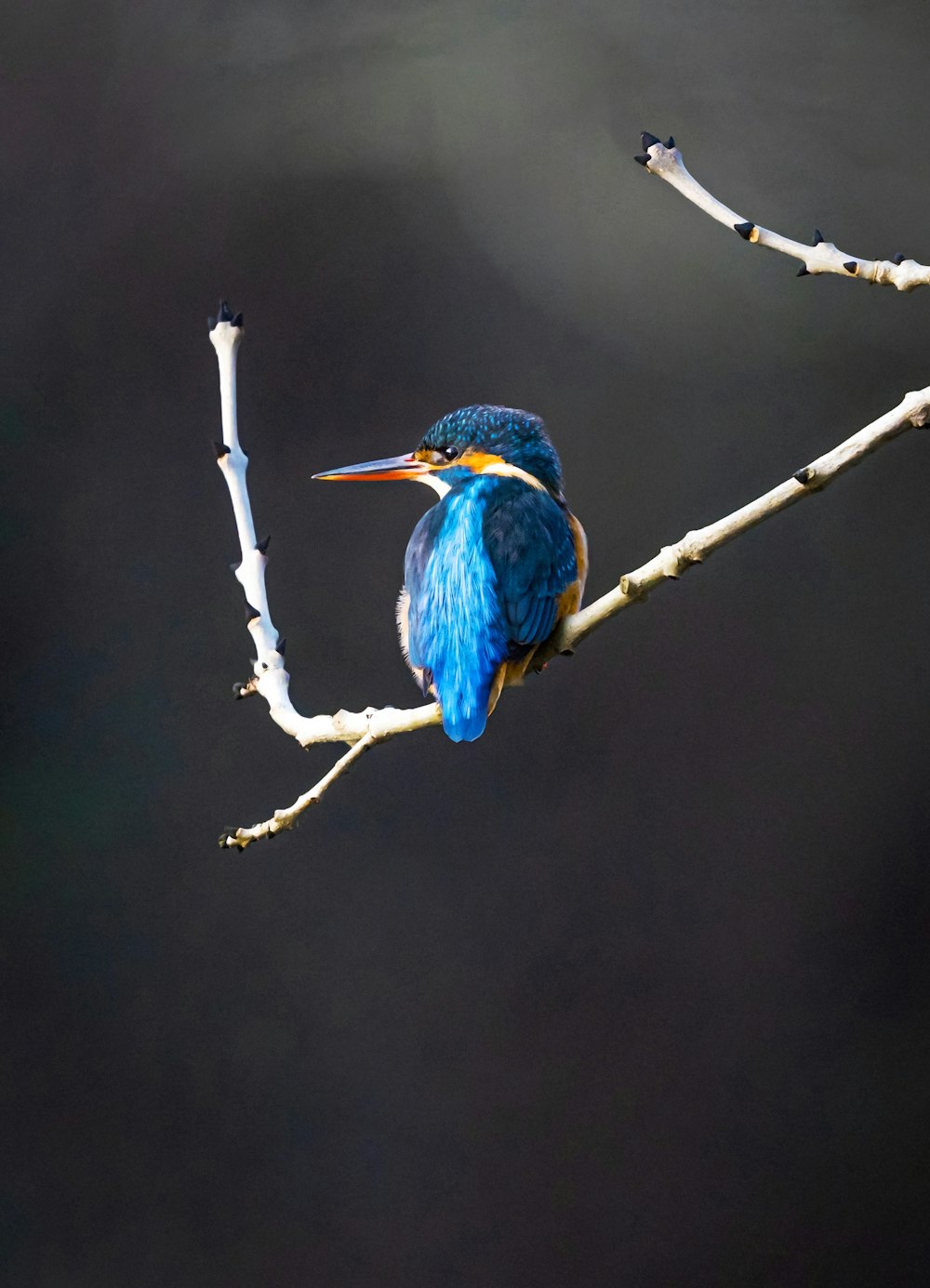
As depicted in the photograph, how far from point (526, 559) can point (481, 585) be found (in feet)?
0.12

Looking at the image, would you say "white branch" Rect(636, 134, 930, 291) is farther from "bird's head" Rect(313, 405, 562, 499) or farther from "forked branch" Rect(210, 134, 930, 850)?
"bird's head" Rect(313, 405, 562, 499)

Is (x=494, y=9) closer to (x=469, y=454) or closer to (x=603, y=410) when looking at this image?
(x=603, y=410)

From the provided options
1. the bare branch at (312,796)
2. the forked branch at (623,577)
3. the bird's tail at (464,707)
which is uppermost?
the forked branch at (623,577)

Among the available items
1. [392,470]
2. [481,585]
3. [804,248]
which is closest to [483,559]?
[481,585]

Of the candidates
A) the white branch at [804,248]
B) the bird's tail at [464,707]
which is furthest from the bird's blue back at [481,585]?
the white branch at [804,248]

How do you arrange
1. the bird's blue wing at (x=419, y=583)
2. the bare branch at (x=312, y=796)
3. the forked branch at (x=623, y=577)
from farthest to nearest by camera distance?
1. the bird's blue wing at (x=419, y=583)
2. the bare branch at (x=312, y=796)
3. the forked branch at (x=623, y=577)

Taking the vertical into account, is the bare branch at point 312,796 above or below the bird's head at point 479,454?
below

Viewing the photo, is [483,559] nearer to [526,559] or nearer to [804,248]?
[526,559]

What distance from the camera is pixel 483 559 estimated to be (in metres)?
0.82

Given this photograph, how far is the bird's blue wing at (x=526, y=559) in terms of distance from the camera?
809mm

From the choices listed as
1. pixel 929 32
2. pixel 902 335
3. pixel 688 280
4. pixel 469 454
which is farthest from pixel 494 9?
pixel 469 454

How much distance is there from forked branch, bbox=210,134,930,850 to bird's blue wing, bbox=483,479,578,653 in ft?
0.07

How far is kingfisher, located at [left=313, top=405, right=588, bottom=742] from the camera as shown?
80 cm

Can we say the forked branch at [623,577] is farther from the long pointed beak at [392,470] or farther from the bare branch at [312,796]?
the long pointed beak at [392,470]
